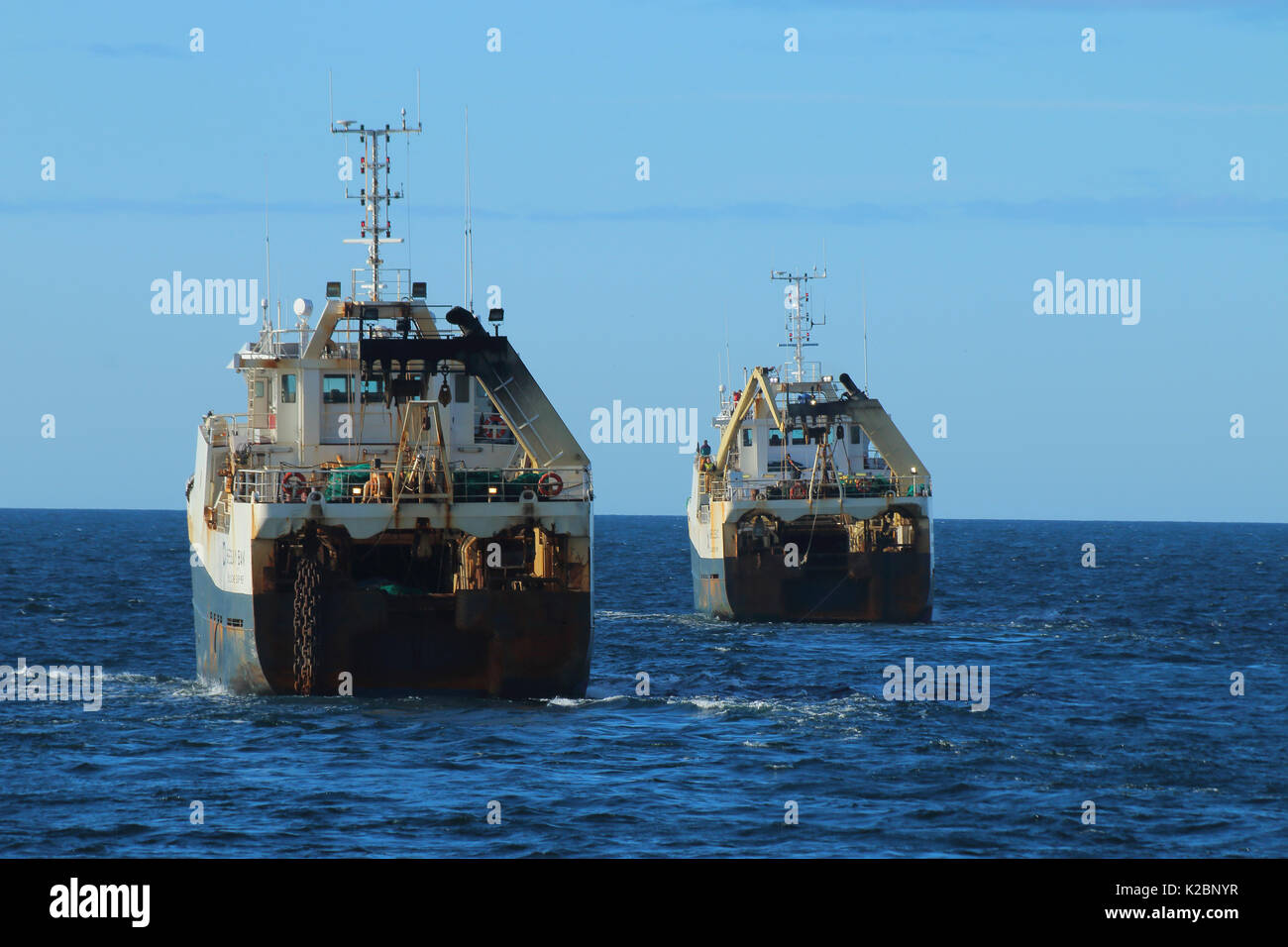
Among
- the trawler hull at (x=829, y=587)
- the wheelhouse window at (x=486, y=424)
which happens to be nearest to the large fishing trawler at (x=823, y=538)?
the trawler hull at (x=829, y=587)

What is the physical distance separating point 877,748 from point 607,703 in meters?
7.22

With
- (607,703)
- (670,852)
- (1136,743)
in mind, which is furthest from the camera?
(607,703)

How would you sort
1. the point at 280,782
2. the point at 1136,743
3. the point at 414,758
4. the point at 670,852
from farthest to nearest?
the point at 1136,743, the point at 414,758, the point at 280,782, the point at 670,852

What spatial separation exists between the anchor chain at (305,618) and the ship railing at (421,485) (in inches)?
66.1

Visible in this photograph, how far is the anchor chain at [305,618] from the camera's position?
34438 millimetres

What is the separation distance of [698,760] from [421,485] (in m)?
8.58

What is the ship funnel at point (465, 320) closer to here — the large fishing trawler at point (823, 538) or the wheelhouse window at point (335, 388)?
the wheelhouse window at point (335, 388)

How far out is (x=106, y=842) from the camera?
989 inches

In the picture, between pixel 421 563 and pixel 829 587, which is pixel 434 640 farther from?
Result: pixel 829 587
